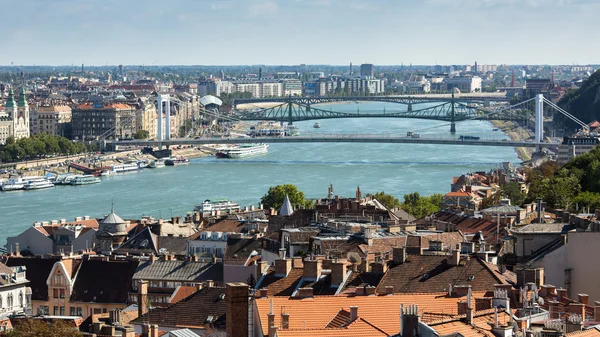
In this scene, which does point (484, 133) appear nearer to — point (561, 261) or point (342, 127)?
point (342, 127)

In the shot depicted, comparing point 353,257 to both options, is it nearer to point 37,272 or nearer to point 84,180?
point 37,272

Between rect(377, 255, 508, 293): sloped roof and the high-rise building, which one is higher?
rect(377, 255, 508, 293): sloped roof

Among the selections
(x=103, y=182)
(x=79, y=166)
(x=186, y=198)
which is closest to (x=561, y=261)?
(x=186, y=198)

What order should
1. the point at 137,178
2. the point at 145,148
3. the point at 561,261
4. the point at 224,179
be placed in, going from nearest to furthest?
the point at 561,261 < the point at 224,179 < the point at 137,178 < the point at 145,148

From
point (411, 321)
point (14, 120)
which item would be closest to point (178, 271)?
point (411, 321)

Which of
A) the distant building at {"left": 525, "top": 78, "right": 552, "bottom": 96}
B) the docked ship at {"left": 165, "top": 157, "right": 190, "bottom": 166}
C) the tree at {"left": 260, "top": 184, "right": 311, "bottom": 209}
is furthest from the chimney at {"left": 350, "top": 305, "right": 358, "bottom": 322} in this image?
the distant building at {"left": 525, "top": 78, "right": 552, "bottom": 96}

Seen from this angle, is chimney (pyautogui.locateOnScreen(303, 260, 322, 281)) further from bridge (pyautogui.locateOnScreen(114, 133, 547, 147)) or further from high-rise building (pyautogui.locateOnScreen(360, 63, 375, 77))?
high-rise building (pyautogui.locateOnScreen(360, 63, 375, 77))
